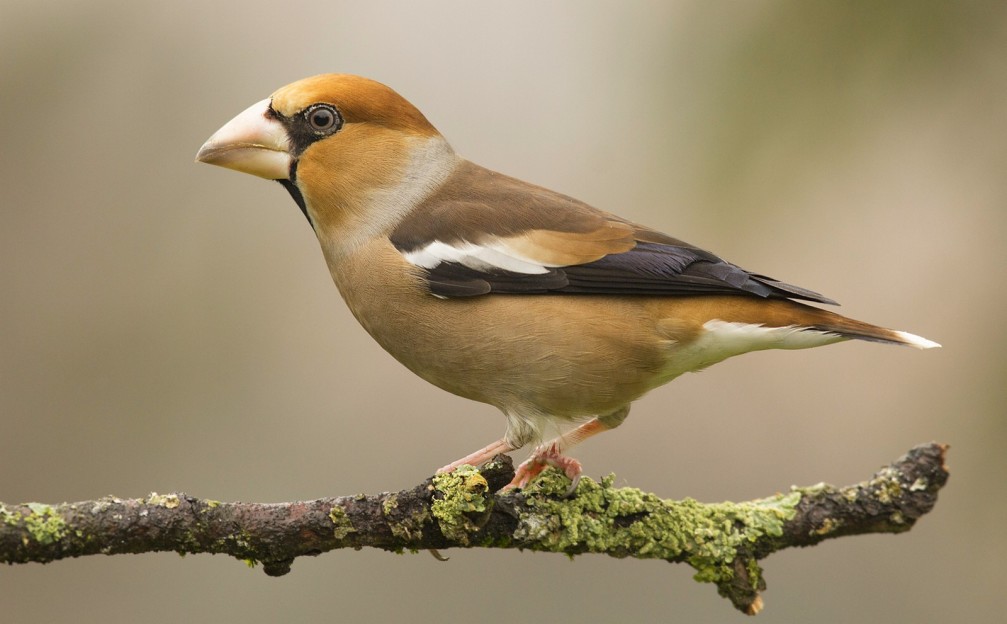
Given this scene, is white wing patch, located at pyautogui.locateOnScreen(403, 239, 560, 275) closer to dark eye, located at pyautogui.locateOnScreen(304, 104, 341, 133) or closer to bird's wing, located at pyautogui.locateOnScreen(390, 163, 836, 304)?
bird's wing, located at pyautogui.locateOnScreen(390, 163, 836, 304)

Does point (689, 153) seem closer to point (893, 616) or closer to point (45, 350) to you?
point (893, 616)

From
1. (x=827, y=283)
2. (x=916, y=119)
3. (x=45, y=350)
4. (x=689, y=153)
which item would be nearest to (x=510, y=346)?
(x=689, y=153)

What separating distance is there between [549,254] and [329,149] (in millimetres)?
886

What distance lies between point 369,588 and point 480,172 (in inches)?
77.2

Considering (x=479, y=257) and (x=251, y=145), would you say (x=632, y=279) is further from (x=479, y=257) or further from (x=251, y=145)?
(x=251, y=145)

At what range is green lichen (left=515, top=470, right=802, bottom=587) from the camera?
3.10 meters

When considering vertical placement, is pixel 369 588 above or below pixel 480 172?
below

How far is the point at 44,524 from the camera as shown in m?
2.49

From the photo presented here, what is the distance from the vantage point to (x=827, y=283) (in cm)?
528

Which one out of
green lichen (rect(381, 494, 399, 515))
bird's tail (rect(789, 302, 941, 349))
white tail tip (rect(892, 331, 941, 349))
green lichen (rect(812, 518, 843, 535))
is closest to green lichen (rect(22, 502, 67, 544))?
green lichen (rect(381, 494, 399, 515))

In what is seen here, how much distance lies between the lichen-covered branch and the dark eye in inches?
57.3

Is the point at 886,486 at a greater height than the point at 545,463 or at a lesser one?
lesser

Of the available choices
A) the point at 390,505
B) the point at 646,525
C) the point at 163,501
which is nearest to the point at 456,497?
the point at 390,505

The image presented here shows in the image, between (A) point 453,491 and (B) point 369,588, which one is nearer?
(A) point 453,491
